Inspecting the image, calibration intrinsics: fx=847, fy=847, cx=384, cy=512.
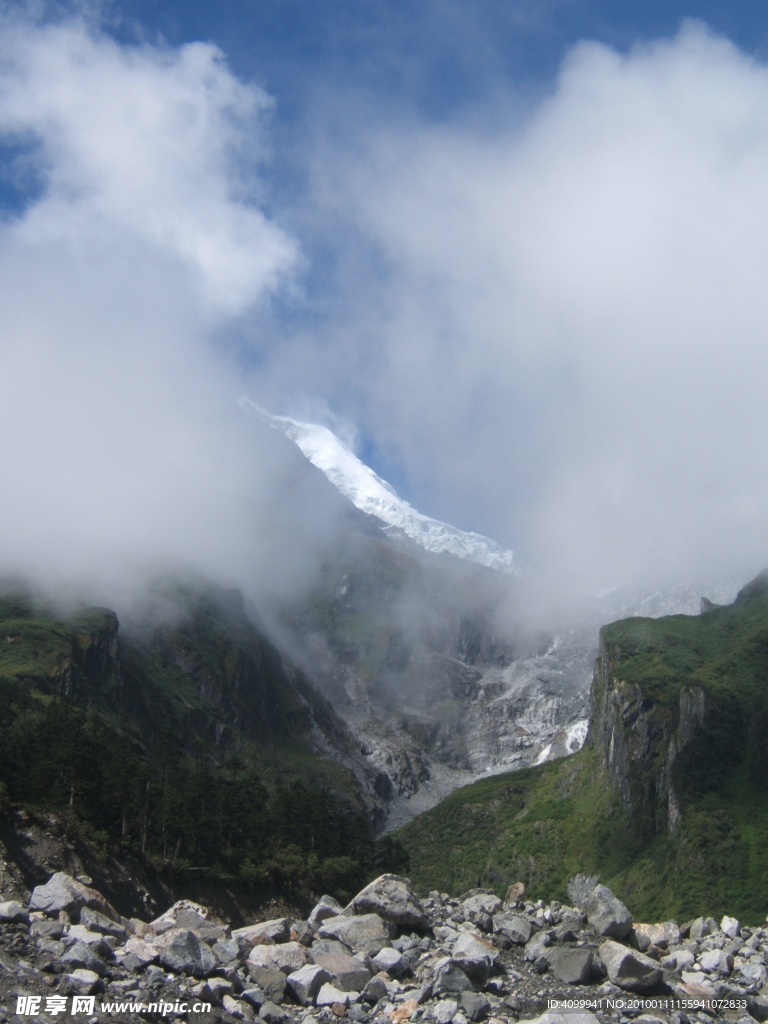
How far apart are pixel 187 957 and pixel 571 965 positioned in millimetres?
17437

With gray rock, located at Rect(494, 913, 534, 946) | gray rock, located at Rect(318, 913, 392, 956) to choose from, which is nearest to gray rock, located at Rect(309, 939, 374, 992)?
gray rock, located at Rect(318, 913, 392, 956)

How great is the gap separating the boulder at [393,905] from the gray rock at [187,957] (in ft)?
51.0

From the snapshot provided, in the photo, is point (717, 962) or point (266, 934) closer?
point (266, 934)

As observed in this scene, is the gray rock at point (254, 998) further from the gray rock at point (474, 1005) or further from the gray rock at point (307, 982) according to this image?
the gray rock at point (474, 1005)

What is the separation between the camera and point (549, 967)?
3866 cm

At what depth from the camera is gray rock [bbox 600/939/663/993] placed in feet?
120

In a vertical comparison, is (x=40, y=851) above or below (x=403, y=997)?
above

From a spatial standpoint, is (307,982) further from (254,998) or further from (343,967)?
(254,998)

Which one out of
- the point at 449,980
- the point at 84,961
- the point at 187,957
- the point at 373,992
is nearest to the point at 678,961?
the point at 449,980

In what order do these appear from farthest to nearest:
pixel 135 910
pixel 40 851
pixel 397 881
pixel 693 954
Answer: pixel 135 910 < pixel 40 851 < pixel 397 881 < pixel 693 954

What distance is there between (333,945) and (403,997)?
7156 mm

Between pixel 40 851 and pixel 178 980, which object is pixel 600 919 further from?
pixel 40 851

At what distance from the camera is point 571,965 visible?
37.8m

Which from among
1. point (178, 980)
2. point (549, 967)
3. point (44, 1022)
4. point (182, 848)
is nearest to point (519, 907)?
point (549, 967)
